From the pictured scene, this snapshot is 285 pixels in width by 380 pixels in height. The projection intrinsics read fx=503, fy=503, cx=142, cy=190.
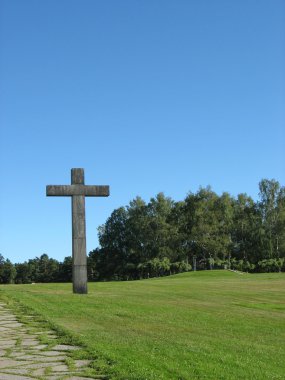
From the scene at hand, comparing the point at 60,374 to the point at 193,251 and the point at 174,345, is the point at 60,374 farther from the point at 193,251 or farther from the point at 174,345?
the point at 193,251

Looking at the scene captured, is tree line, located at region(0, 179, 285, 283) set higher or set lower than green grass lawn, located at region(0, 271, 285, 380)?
higher

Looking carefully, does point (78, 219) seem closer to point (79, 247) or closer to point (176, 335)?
point (79, 247)

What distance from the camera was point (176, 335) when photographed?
864 centimetres

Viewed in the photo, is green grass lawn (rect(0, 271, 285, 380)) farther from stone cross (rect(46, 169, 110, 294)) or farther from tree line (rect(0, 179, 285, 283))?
tree line (rect(0, 179, 285, 283))

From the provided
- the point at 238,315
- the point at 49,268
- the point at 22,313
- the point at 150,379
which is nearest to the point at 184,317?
the point at 238,315

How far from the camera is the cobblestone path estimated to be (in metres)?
5.28

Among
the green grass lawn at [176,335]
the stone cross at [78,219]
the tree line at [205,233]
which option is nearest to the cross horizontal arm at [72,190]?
the stone cross at [78,219]

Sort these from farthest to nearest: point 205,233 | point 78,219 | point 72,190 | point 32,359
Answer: point 205,233, point 72,190, point 78,219, point 32,359

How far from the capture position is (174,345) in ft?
24.3

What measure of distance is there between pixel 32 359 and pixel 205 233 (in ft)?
207

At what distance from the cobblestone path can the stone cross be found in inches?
329

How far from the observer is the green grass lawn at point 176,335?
587 centimetres

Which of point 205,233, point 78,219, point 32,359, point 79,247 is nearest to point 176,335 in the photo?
point 32,359

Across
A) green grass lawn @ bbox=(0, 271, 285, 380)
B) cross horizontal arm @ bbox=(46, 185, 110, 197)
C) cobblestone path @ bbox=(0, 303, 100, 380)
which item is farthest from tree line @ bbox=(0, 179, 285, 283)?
cobblestone path @ bbox=(0, 303, 100, 380)
